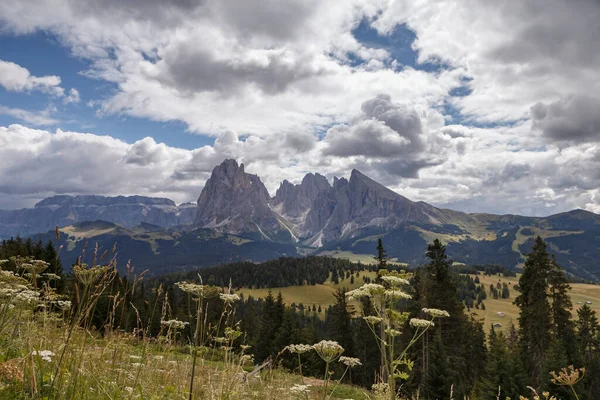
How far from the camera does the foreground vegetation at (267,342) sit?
446 centimetres

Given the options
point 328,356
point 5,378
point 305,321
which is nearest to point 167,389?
point 5,378

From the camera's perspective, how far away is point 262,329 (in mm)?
59375

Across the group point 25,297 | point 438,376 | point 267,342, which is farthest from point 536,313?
point 25,297

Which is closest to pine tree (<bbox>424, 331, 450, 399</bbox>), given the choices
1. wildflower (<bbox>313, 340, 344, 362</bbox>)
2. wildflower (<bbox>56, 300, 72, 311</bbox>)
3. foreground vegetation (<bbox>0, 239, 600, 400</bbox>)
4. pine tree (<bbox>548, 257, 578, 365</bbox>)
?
foreground vegetation (<bbox>0, 239, 600, 400</bbox>)

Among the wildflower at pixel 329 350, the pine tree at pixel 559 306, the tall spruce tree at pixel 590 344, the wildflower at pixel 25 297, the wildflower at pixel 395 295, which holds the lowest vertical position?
the tall spruce tree at pixel 590 344

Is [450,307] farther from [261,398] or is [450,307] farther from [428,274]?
[261,398]

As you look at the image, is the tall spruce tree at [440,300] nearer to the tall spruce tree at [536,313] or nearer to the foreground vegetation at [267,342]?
the foreground vegetation at [267,342]

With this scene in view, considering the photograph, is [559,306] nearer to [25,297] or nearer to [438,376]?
[438,376]

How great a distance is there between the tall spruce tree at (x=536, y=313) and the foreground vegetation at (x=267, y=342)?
0.13 m

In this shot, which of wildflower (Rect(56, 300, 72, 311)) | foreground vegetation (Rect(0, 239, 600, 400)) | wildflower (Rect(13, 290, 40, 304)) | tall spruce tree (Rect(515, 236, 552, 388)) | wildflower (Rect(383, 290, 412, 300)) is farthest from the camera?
tall spruce tree (Rect(515, 236, 552, 388))

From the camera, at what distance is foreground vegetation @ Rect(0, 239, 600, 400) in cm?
446

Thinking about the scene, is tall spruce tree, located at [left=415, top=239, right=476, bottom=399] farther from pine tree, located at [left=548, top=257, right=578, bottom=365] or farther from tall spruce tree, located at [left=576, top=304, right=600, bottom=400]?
tall spruce tree, located at [left=576, top=304, right=600, bottom=400]

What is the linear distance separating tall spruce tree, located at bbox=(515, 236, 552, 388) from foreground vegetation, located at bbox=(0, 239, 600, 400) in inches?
5.0

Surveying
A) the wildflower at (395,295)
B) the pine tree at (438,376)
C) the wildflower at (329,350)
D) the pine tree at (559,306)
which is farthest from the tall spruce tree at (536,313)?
the wildflower at (329,350)
